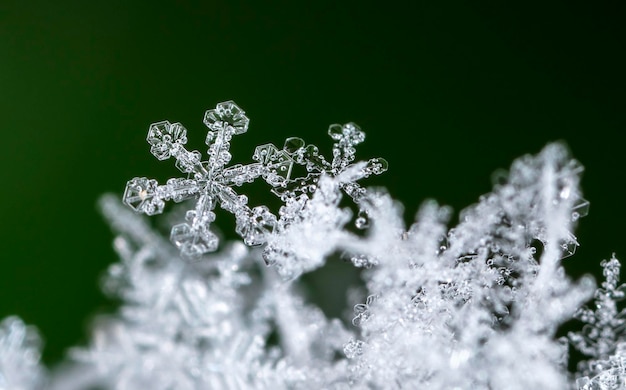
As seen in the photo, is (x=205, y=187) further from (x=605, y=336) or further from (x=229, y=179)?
(x=605, y=336)

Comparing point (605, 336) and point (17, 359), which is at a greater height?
point (605, 336)

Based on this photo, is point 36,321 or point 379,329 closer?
A: point 379,329

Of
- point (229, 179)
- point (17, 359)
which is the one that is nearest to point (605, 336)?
point (229, 179)

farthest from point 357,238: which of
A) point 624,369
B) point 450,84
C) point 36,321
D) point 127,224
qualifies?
point 36,321

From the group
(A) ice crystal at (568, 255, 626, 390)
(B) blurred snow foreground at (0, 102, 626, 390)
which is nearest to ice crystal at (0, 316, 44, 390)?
(B) blurred snow foreground at (0, 102, 626, 390)

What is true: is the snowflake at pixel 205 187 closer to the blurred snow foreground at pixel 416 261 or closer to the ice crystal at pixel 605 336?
the blurred snow foreground at pixel 416 261

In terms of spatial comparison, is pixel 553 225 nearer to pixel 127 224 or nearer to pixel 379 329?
pixel 379 329

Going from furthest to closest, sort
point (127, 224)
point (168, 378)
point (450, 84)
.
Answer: point (450, 84) → point (127, 224) → point (168, 378)

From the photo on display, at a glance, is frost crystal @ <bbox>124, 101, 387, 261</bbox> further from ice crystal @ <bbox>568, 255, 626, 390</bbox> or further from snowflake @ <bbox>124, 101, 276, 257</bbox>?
ice crystal @ <bbox>568, 255, 626, 390</bbox>

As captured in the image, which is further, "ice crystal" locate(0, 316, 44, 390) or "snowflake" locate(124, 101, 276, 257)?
"ice crystal" locate(0, 316, 44, 390)

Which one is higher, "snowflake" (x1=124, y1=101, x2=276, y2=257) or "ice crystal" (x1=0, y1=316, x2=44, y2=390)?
"snowflake" (x1=124, y1=101, x2=276, y2=257)

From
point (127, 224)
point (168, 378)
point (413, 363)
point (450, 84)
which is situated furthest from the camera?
point (450, 84)
